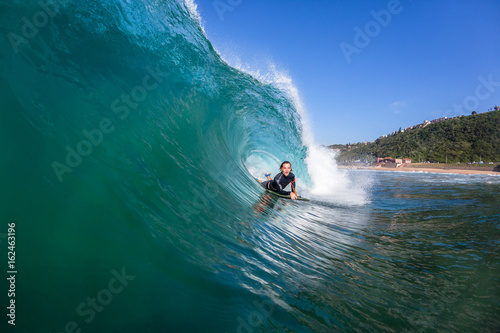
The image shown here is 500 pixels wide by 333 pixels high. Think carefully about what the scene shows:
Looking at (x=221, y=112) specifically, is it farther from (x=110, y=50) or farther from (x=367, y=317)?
(x=367, y=317)

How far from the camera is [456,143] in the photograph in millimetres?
88500

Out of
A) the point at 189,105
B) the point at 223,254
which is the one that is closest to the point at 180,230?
the point at 223,254

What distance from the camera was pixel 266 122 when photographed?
11.7 metres

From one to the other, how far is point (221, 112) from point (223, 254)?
23.9 ft
